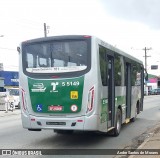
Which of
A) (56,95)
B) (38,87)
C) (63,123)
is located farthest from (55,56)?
(63,123)

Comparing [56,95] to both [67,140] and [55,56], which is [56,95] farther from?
[67,140]

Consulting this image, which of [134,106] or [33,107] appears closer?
[33,107]

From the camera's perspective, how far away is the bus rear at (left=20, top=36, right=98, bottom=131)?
1071cm

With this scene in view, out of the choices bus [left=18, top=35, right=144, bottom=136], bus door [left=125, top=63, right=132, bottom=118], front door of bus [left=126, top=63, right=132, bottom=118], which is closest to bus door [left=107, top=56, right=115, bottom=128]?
bus [left=18, top=35, right=144, bottom=136]

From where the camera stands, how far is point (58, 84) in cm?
1096

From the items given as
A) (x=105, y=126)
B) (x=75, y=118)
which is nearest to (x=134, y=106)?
(x=105, y=126)

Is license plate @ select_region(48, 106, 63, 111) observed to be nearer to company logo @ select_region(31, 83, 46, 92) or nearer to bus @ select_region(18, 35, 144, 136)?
bus @ select_region(18, 35, 144, 136)

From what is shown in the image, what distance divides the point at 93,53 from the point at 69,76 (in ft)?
3.10

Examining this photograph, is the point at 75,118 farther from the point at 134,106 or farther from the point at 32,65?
the point at 134,106

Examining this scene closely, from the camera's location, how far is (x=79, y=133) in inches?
554

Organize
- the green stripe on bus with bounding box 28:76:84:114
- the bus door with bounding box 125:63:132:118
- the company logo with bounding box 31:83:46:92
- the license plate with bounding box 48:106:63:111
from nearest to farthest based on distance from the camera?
the green stripe on bus with bounding box 28:76:84:114 < the license plate with bounding box 48:106:63:111 < the company logo with bounding box 31:83:46:92 < the bus door with bounding box 125:63:132:118

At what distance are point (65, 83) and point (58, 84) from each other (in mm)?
217

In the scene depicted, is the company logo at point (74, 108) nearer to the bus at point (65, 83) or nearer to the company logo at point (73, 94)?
the bus at point (65, 83)

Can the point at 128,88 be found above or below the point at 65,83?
below
